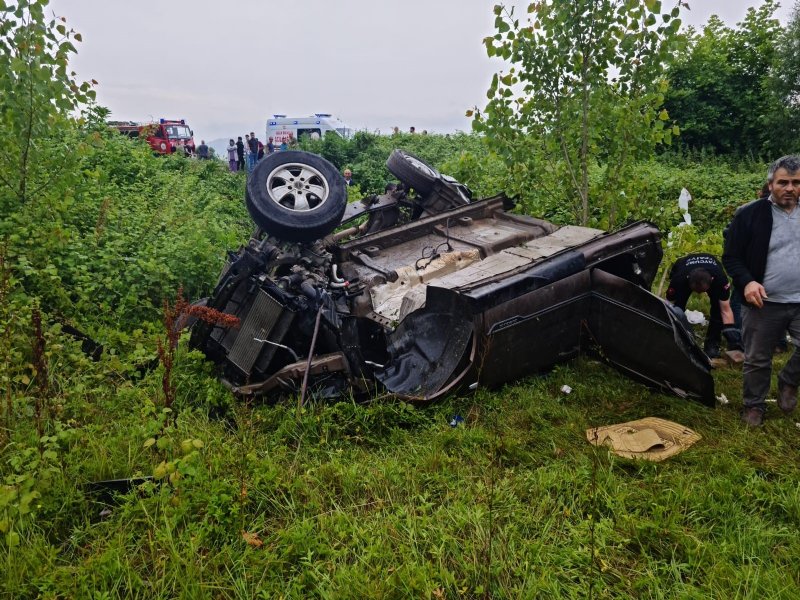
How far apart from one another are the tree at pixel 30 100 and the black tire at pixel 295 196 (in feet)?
5.71

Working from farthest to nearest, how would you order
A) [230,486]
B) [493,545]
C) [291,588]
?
[230,486] < [493,545] < [291,588]

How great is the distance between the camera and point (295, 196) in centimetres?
491

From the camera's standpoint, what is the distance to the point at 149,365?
4688 millimetres

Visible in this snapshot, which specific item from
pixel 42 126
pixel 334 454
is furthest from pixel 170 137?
pixel 334 454

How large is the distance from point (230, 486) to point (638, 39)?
5599 mm

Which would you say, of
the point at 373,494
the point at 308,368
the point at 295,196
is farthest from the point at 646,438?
the point at 295,196

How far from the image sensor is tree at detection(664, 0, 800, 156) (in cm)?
1686

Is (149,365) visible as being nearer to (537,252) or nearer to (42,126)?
(42,126)

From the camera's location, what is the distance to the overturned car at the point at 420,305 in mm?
3787

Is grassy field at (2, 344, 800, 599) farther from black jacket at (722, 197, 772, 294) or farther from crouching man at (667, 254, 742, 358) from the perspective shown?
crouching man at (667, 254, 742, 358)

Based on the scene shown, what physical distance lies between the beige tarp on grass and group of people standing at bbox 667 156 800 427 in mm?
516

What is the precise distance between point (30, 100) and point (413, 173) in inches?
138

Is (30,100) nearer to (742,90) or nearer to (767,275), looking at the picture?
(767,275)

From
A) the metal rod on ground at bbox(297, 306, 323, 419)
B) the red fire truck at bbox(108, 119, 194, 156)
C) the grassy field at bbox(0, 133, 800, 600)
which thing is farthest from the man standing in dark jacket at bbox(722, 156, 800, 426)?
the red fire truck at bbox(108, 119, 194, 156)
